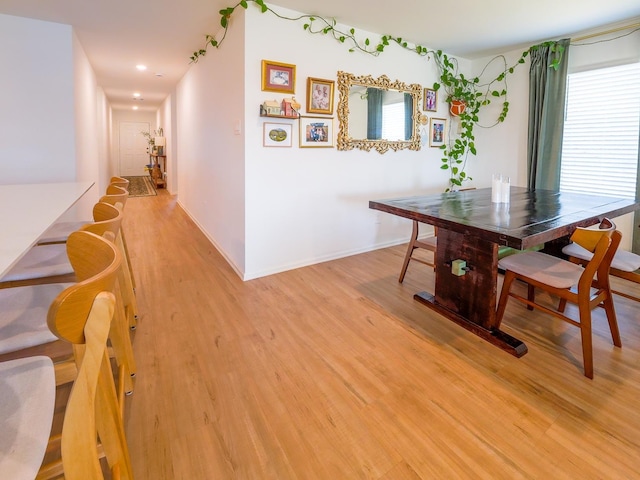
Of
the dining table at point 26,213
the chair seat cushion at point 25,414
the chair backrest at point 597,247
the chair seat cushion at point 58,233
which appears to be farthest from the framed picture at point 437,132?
the chair seat cushion at point 25,414

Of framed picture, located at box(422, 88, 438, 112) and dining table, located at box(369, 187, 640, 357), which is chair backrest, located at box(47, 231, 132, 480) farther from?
framed picture, located at box(422, 88, 438, 112)

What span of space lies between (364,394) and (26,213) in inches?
66.8

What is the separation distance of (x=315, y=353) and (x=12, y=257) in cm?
152

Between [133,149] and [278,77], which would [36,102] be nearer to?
[278,77]

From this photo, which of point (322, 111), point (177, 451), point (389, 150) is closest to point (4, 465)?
point (177, 451)

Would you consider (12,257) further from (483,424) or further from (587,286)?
(587,286)

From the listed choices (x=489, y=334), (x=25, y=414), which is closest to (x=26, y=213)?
(x=25, y=414)

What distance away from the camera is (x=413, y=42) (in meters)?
3.84

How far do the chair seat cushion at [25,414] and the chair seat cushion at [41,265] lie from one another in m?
0.84

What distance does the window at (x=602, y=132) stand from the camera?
3.33 meters

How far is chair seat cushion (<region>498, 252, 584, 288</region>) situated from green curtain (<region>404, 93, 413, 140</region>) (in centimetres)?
224

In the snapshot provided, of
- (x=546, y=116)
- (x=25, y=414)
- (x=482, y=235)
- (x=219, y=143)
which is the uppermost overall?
(x=546, y=116)

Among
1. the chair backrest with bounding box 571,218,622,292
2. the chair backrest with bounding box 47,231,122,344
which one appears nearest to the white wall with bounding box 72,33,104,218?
the chair backrest with bounding box 47,231,122,344

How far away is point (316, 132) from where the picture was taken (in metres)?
3.36
